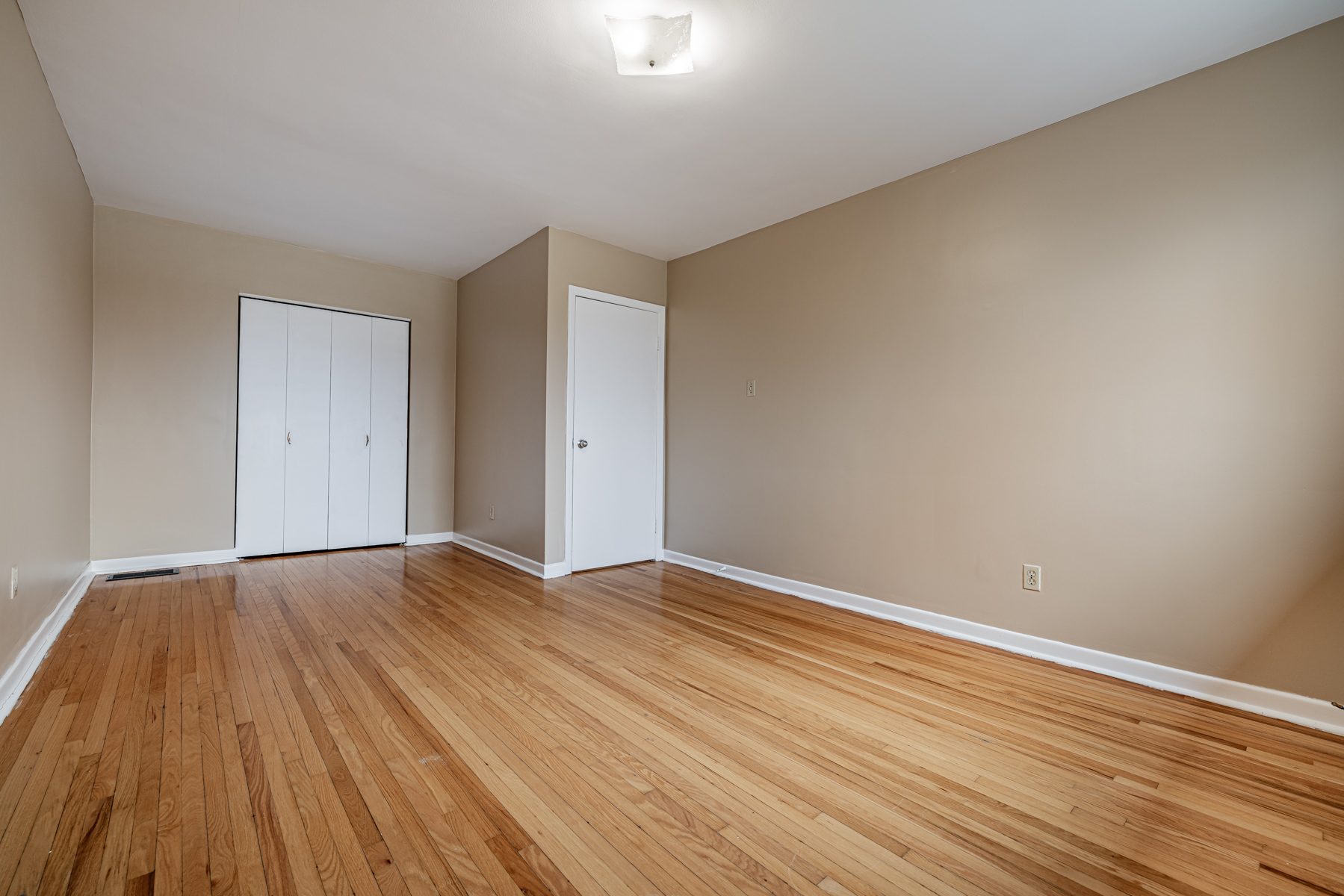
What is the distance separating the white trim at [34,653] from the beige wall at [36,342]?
0.15ft

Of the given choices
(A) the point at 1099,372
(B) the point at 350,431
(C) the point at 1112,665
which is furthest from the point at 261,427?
(C) the point at 1112,665

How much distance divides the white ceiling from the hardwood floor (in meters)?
2.55

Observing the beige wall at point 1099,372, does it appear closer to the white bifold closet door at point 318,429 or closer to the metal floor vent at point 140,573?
the white bifold closet door at point 318,429

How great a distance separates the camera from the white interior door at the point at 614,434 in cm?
441

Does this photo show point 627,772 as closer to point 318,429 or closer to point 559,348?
point 559,348

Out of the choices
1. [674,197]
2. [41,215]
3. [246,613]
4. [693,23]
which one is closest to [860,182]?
[674,197]

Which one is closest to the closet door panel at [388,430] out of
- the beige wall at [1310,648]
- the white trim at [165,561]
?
the white trim at [165,561]

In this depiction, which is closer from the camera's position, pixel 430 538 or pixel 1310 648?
pixel 1310 648

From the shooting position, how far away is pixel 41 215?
8.65 ft

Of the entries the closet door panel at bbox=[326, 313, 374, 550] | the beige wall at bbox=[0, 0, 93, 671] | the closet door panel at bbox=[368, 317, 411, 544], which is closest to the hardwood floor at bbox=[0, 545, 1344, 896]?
the beige wall at bbox=[0, 0, 93, 671]

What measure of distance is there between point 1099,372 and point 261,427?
5.61m

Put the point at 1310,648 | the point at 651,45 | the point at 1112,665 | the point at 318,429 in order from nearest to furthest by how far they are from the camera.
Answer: the point at 1310,648
the point at 651,45
the point at 1112,665
the point at 318,429

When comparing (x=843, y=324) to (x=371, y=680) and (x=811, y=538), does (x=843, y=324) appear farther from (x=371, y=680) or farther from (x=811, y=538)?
(x=371, y=680)

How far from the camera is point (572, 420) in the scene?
14.3 feet
